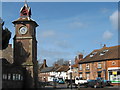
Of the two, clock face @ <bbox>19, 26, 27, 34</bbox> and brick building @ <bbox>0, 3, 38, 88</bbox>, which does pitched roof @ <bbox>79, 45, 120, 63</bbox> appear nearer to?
brick building @ <bbox>0, 3, 38, 88</bbox>

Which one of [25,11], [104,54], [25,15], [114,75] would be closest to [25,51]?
[25,15]

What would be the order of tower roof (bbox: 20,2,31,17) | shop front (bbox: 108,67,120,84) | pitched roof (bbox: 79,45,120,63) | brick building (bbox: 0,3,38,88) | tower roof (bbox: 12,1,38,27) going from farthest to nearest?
pitched roof (bbox: 79,45,120,63)
shop front (bbox: 108,67,120,84)
tower roof (bbox: 20,2,31,17)
tower roof (bbox: 12,1,38,27)
brick building (bbox: 0,3,38,88)

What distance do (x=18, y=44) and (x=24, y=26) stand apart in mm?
3143

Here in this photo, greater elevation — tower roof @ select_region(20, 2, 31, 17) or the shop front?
tower roof @ select_region(20, 2, 31, 17)

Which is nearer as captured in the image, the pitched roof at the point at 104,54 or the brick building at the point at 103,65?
the brick building at the point at 103,65

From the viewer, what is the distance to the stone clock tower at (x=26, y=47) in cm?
3722

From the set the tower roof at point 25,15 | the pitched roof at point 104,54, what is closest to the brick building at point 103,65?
the pitched roof at point 104,54

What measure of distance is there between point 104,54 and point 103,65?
3451 mm

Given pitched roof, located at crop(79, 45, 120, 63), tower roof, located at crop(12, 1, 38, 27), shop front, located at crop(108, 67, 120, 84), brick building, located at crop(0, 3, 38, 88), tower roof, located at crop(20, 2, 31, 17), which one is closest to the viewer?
brick building, located at crop(0, 3, 38, 88)

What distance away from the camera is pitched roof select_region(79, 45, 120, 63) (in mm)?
54941

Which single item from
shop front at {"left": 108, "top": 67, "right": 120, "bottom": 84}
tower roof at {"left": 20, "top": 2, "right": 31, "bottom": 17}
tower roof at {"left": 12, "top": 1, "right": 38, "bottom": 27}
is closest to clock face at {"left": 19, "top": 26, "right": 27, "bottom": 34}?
tower roof at {"left": 12, "top": 1, "right": 38, "bottom": 27}

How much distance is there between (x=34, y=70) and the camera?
124 feet

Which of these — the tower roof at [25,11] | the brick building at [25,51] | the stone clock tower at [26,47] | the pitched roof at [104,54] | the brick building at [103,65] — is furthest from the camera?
the pitched roof at [104,54]

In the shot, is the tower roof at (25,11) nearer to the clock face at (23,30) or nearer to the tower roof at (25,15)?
the tower roof at (25,15)
